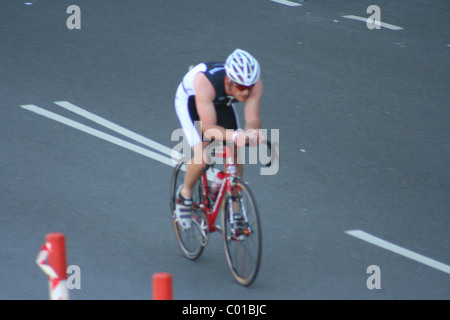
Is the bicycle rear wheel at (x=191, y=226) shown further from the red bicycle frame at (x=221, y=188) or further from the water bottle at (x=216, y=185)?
the water bottle at (x=216, y=185)

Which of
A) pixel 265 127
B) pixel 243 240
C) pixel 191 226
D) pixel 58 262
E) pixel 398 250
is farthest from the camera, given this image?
pixel 265 127

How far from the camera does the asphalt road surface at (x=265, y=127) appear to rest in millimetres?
7395

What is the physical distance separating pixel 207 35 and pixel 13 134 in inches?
168

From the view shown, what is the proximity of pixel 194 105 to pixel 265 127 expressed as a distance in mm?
3205

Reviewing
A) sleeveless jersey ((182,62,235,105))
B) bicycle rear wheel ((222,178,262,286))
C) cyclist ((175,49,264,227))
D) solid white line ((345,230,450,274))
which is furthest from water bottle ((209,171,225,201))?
solid white line ((345,230,450,274))

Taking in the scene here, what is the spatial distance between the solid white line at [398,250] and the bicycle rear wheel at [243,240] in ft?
4.60

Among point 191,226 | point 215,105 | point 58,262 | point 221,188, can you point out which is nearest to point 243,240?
point 221,188

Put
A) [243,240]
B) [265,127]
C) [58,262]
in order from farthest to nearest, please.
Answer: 1. [265,127]
2. [243,240]
3. [58,262]

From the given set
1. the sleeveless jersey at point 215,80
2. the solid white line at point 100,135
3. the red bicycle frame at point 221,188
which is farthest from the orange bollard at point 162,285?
the solid white line at point 100,135

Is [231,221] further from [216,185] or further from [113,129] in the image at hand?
[113,129]

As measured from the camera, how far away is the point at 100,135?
10.1 metres

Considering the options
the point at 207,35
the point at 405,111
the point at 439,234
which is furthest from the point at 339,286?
the point at 207,35

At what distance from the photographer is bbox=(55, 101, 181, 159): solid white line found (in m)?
9.82
